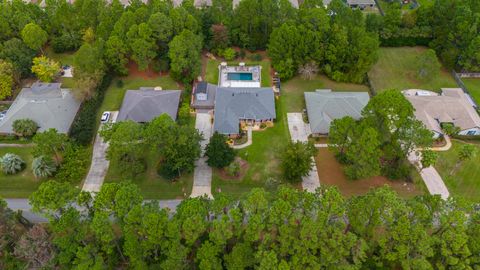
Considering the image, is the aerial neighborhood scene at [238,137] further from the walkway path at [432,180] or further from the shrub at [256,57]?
the shrub at [256,57]

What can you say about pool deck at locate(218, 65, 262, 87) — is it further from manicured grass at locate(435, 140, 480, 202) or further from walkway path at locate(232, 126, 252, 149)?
manicured grass at locate(435, 140, 480, 202)

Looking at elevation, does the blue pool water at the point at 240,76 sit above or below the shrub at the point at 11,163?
above

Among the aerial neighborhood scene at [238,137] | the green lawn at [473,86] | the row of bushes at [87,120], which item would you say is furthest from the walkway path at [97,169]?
the green lawn at [473,86]

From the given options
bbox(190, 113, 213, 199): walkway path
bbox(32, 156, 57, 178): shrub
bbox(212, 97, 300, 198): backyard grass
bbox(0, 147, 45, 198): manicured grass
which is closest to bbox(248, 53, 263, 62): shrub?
bbox(212, 97, 300, 198): backyard grass

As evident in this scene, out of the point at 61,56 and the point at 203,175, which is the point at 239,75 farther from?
the point at 61,56

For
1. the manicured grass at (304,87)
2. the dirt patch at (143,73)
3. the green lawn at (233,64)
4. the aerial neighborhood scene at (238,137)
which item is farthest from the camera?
the dirt patch at (143,73)

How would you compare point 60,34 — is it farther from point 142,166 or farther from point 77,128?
point 142,166
